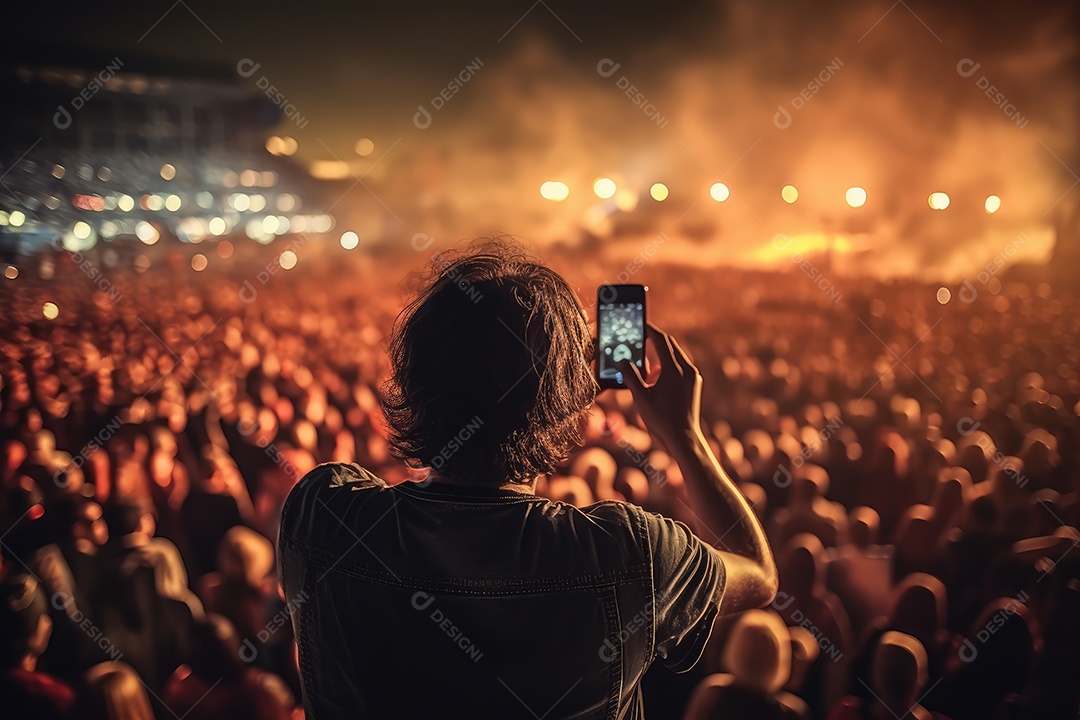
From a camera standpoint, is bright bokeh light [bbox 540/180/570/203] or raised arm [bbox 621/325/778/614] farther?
bright bokeh light [bbox 540/180/570/203]

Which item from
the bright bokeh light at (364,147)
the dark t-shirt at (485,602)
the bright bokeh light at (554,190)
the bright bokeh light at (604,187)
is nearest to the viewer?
the dark t-shirt at (485,602)

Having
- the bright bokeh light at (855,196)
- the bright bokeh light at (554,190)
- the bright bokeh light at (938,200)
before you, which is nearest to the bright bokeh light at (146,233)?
the bright bokeh light at (554,190)

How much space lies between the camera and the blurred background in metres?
1.98

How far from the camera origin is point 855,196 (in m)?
4.07

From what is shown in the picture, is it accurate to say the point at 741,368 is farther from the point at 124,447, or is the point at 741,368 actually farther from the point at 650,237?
the point at 124,447

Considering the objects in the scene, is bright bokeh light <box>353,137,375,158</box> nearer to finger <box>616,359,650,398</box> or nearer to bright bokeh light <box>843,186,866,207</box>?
finger <box>616,359,650,398</box>

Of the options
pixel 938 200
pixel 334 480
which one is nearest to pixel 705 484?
pixel 334 480

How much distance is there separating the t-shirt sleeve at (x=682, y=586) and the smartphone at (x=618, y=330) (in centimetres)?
47

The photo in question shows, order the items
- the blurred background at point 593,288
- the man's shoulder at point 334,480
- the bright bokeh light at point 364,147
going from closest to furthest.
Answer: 1. the man's shoulder at point 334,480
2. the blurred background at point 593,288
3. the bright bokeh light at point 364,147

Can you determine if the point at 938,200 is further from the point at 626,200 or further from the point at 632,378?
the point at 632,378

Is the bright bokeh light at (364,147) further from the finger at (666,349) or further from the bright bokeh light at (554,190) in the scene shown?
the finger at (666,349)

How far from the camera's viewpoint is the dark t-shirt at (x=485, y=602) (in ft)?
2.45

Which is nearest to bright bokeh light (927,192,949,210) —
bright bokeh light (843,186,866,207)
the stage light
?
bright bokeh light (843,186,866,207)

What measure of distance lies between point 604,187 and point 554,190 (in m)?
0.40
